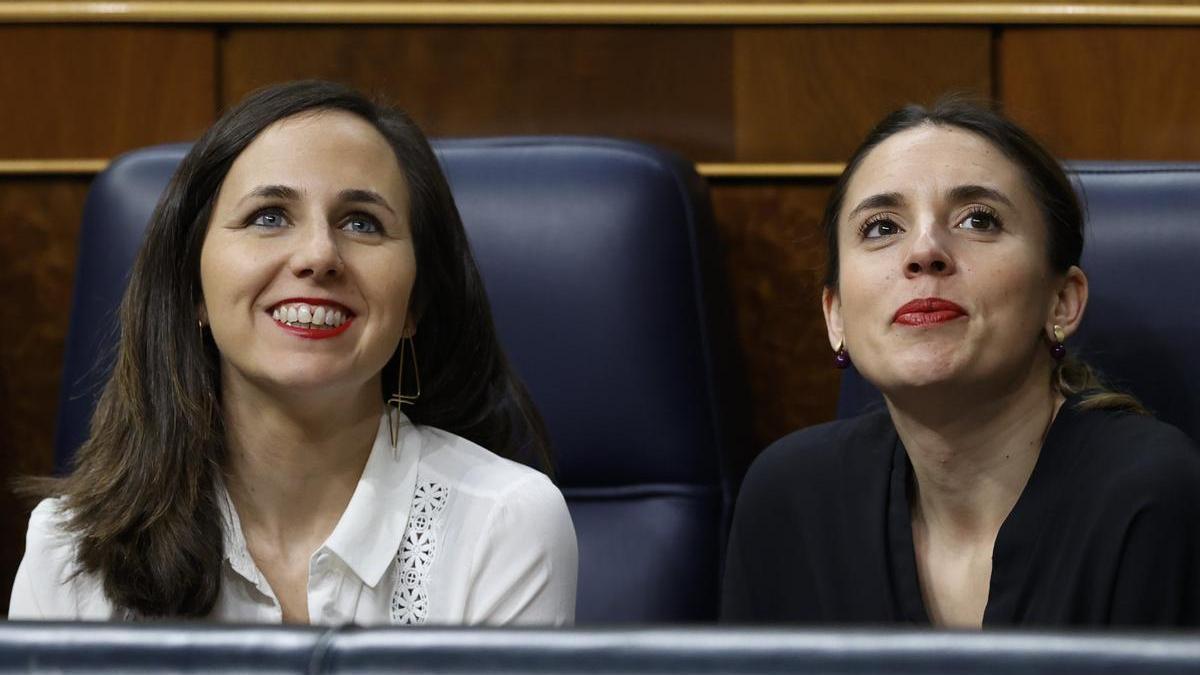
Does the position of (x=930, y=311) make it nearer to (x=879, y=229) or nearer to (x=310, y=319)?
(x=879, y=229)

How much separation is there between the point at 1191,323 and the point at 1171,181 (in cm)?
13

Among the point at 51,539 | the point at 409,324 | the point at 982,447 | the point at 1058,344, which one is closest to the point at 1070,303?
the point at 1058,344

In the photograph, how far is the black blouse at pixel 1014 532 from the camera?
1.05m

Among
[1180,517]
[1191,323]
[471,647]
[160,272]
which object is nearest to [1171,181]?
[1191,323]

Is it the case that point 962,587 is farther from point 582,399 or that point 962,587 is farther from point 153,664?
point 153,664

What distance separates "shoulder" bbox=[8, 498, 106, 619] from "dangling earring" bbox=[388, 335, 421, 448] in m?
0.25

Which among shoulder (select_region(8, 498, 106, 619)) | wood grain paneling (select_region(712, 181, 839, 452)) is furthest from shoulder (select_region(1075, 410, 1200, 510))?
shoulder (select_region(8, 498, 106, 619))

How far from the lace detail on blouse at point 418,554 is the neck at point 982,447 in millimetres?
350

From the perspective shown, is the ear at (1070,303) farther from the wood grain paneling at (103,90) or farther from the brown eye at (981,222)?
the wood grain paneling at (103,90)

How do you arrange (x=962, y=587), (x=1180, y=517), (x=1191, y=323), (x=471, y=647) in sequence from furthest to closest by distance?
(x=1191, y=323) → (x=962, y=587) → (x=1180, y=517) → (x=471, y=647)

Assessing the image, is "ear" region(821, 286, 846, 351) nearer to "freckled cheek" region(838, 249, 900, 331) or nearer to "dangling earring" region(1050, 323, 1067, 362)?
"freckled cheek" region(838, 249, 900, 331)

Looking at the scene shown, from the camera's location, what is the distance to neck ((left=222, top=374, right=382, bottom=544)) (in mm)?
1188

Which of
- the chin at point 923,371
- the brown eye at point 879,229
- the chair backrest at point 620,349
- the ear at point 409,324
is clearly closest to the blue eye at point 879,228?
the brown eye at point 879,229

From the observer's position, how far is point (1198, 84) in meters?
1.56
